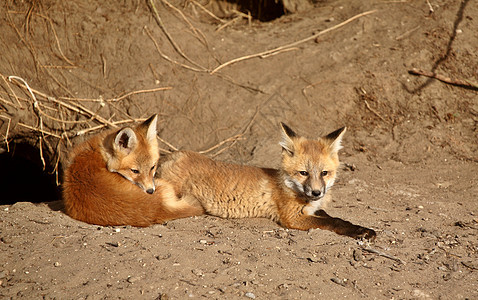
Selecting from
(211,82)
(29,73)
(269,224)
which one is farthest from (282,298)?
(29,73)

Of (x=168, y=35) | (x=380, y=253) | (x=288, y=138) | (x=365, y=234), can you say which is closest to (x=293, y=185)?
(x=288, y=138)

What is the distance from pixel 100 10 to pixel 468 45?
6.24 metres

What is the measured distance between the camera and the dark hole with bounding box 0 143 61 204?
800cm

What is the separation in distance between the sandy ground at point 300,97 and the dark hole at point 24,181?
180cm

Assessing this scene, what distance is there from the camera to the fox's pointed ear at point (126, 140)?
462 centimetres

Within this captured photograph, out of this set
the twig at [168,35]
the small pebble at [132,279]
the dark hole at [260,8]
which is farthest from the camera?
the dark hole at [260,8]

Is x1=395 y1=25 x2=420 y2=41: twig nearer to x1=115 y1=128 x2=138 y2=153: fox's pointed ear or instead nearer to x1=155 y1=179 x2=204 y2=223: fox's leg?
x1=155 y1=179 x2=204 y2=223: fox's leg

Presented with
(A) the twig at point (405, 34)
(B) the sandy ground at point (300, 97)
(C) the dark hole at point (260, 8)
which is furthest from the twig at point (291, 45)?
(C) the dark hole at point (260, 8)

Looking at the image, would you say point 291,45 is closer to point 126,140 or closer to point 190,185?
point 190,185

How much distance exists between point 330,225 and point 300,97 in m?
3.08

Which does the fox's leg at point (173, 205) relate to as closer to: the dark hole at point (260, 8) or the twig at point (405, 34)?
the twig at point (405, 34)

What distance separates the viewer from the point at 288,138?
15.5 feet

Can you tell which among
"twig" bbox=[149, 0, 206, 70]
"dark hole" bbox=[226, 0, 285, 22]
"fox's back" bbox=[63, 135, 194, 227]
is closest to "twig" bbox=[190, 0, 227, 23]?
"dark hole" bbox=[226, 0, 285, 22]

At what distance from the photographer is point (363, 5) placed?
25.8 feet
